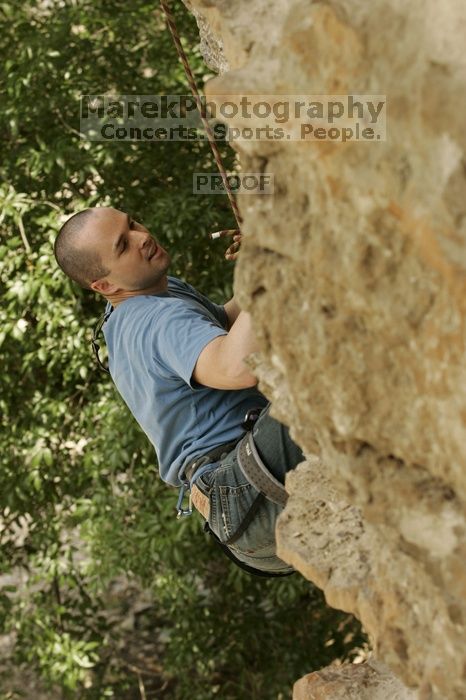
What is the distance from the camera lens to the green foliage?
4.42m

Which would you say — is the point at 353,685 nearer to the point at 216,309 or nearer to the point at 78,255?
the point at 216,309

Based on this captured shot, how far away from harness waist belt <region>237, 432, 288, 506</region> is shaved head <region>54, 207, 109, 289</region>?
2.04 feet

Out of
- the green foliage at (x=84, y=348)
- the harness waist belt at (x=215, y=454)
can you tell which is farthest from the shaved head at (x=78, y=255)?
the green foliage at (x=84, y=348)

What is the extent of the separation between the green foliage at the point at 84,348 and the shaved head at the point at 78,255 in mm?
1328

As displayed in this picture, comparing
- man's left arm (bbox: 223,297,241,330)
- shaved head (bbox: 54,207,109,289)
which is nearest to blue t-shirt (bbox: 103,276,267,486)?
shaved head (bbox: 54,207,109,289)

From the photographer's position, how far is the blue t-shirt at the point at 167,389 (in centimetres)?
243

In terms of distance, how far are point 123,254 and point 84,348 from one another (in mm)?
1896

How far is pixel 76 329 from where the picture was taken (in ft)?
14.8

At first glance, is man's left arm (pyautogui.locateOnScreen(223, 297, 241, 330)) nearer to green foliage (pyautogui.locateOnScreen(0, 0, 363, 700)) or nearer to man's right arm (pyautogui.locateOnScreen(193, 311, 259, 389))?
man's right arm (pyautogui.locateOnScreen(193, 311, 259, 389))

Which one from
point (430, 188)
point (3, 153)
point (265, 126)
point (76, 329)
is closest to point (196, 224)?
point (76, 329)

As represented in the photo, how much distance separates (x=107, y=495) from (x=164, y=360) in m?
2.23

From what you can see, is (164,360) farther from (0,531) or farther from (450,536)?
(0,531)

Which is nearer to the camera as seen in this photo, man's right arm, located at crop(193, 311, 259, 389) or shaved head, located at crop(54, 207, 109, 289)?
man's right arm, located at crop(193, 311, 259, 389)

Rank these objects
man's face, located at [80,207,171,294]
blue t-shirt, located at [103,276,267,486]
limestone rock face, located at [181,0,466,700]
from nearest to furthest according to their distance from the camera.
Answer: limestone rock face, located at [181,0,466,700]
blue t-shirt, located at [103,276,267,486]
man's face, located at [80,207,171,294]
